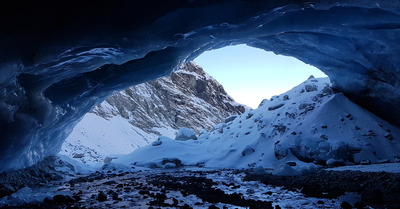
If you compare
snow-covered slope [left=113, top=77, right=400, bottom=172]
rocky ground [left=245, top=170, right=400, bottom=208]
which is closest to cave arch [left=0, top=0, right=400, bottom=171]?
snow-covered slope [left=113, top=77, right=400, bottom=172]

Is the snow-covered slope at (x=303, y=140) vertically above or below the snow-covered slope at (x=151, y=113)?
below

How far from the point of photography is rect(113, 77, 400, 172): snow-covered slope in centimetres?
1132

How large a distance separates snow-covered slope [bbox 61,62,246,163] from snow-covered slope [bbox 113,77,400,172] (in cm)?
1326

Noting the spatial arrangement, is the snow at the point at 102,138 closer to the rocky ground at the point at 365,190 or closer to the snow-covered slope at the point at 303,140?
the snow-covered slope at the point at 303,140

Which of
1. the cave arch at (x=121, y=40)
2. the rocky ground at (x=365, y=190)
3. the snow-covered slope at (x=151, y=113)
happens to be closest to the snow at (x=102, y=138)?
the snow-covered slope at (x=151, y=113)

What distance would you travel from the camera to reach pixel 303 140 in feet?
41.5

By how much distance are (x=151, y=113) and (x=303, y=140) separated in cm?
4634

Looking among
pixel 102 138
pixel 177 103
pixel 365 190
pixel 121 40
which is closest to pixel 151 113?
pixel 177 103

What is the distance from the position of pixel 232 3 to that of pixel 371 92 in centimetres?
1073

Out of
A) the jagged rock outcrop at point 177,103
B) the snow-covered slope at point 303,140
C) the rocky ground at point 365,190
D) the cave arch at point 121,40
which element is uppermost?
the jagged rock outcrop at point 177,103

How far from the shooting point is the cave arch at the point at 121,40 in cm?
478

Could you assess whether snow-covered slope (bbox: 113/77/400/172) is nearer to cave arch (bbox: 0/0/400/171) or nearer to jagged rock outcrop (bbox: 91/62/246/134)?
cave arch (bbox: 0/0/400/171)

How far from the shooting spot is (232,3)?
19.7 feet

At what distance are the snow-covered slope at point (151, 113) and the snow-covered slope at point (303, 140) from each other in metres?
13.3
